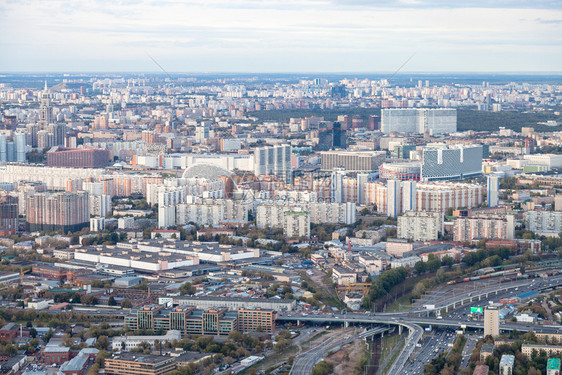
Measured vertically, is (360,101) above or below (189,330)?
above

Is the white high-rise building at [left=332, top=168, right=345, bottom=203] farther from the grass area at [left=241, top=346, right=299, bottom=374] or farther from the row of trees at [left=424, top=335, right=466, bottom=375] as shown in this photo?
the row of trees at [left=424, top=335, right=466, bottom=375]

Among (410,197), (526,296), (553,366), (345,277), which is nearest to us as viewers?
(553,366)

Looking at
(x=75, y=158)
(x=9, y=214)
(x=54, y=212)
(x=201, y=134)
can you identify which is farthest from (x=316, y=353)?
(x=201, y=134)

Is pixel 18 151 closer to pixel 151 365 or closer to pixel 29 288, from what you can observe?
pixel 29 288

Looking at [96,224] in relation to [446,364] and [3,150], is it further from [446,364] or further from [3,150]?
[3,150]

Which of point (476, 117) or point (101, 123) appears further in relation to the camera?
point (476, 117)

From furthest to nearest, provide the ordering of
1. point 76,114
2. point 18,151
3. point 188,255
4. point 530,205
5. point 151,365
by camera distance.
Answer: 1. point 76,114
2. point 18,151
3. point 530,205
4. point 188,255
5. point 151,365

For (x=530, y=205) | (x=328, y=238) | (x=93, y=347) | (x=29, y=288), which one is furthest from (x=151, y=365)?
(x=530, y=205)

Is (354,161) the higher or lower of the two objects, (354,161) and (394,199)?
the higher
